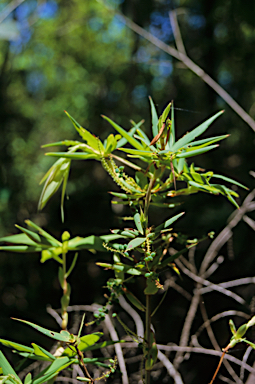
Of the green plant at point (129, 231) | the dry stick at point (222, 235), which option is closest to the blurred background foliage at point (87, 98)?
A: the dry stick at point (222, 235)

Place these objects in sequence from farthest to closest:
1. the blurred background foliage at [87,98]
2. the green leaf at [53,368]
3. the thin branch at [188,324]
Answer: the blurred background foliage at [87,98] < the thin branch at [188,324] < the green leaf at [53,368]

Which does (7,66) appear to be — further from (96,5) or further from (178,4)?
(178,4)

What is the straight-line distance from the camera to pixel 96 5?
1.03 metres

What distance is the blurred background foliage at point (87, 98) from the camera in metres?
0.90

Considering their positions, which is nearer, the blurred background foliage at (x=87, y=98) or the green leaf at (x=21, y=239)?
the green leaf at (x=21, y=239)

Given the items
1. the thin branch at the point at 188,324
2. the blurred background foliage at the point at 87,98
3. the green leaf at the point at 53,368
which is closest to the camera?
the green leaf at the point at 53,368

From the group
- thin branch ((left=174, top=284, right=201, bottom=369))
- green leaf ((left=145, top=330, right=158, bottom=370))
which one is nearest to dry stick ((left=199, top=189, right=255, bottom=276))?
thin branch ((left=174, top=284, right=201, bottom=369))

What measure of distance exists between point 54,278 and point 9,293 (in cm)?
16

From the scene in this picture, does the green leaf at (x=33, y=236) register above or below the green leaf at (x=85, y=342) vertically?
above

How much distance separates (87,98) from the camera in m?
1.09

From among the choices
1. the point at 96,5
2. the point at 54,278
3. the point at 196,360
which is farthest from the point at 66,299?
the point at 96,5

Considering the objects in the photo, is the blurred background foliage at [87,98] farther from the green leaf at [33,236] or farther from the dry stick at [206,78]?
the green leaf at [33,236]

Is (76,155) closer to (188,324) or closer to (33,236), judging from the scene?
(33,236)

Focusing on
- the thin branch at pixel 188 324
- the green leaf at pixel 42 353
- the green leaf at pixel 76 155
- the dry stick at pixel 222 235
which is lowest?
the thin branch at pixel 188 324
